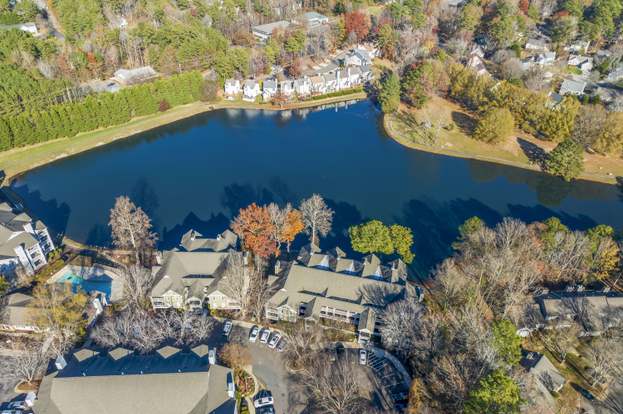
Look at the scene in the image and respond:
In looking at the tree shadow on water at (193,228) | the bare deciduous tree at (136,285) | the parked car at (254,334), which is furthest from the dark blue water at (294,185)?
the parked car at (254,334)

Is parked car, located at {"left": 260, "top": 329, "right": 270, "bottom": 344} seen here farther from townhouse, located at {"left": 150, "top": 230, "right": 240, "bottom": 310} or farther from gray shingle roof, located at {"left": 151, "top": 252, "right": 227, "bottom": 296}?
gray shingle roof, located at {"left": 151, "top": 252, "right": 227, "bottom": 296}

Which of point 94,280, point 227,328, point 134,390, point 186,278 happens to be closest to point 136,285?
point 186,278

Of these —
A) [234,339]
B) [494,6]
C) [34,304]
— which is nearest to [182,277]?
[234,339]

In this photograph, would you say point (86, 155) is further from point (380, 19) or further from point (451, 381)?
point (380, 19)

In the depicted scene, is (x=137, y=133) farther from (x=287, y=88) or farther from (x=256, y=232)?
(x=256, y=232)

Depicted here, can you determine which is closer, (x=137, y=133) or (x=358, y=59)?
(x=137, y=133)

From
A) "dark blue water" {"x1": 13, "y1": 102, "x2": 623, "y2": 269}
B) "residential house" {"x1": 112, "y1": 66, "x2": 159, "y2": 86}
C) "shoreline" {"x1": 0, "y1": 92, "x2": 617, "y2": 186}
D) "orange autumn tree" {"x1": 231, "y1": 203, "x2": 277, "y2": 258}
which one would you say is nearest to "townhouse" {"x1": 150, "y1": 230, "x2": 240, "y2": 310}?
"orange autumn tree" {"x1": 231, "y1": 203, "x2": 277, "y2": 258}
